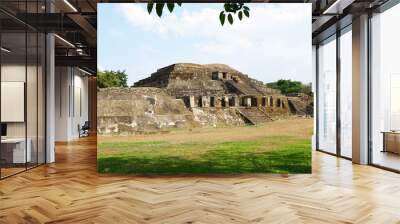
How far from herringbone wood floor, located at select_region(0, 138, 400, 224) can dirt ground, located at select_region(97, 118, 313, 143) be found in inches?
26.1

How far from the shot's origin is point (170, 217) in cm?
397

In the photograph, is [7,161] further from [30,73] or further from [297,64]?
[297,64]

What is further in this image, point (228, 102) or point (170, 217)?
point (228, 102)

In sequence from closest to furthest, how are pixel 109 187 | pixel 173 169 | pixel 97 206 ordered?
A: pixel 97 206 < pixel 109 187 < pixel 173 169

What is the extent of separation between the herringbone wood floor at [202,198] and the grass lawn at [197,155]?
255 mm

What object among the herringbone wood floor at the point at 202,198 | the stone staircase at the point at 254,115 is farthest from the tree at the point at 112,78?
the stone staircase at the point at 254,115

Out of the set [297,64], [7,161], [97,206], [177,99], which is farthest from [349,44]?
[7,161]

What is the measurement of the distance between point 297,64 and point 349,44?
245 centimetres

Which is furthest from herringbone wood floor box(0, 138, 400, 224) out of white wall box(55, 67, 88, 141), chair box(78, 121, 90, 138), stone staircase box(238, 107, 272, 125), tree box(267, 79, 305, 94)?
chair box(78, 121, 90, 138)

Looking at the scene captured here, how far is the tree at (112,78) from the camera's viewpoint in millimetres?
6621

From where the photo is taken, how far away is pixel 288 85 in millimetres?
6734

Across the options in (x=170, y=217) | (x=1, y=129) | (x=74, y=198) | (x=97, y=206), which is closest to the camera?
(x=170, y=217)

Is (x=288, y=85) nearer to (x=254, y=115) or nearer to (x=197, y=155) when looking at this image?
(x=254, y=115)

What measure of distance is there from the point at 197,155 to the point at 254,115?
46.8 inches
